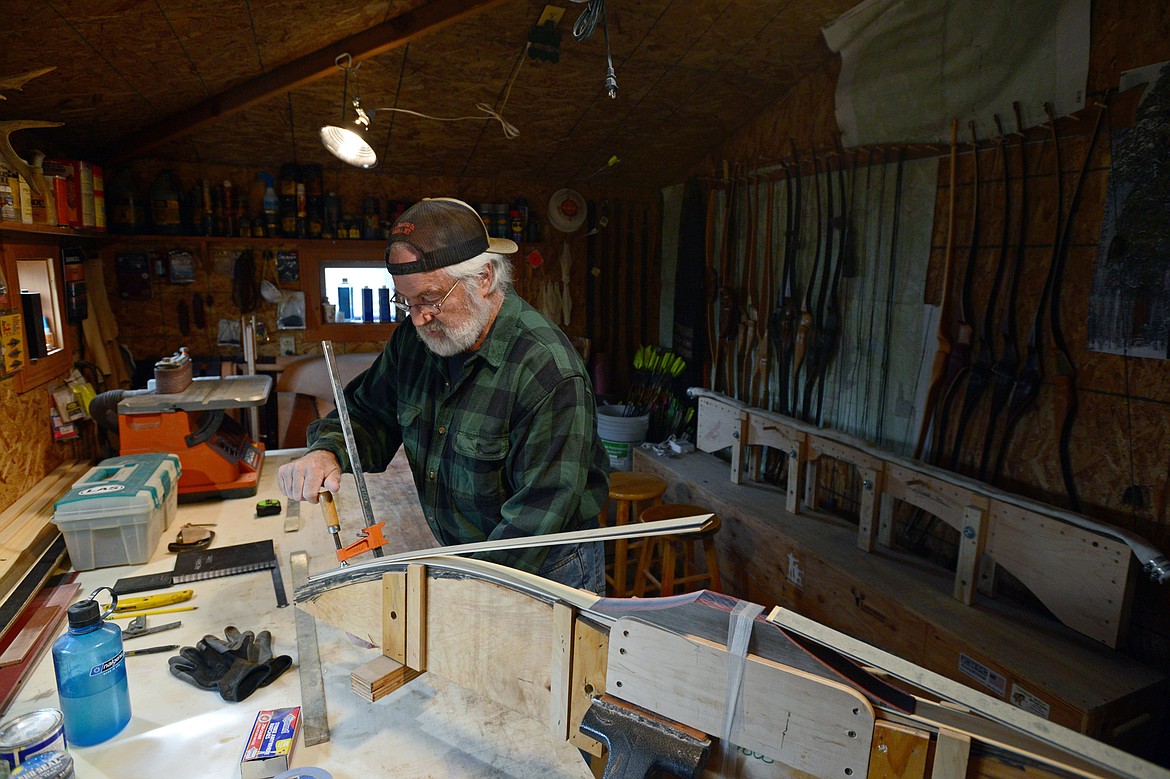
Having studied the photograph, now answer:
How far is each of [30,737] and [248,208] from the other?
13.8 ft

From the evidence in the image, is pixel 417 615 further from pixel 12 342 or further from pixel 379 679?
pixel 12 342

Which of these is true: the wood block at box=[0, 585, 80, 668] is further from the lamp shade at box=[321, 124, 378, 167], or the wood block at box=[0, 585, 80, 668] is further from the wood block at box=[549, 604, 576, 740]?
the lamp shade at box=[321, 124, 378, 167]

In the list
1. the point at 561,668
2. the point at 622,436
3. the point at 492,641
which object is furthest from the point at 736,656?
the point at 622,436

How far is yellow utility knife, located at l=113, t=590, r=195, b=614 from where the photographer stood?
1684 millimetres

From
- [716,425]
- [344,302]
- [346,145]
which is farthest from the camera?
[344,302]

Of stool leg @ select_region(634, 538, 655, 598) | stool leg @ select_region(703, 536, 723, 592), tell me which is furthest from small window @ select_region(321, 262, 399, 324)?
stool leg @ select_region(703, 536, 723, 592)

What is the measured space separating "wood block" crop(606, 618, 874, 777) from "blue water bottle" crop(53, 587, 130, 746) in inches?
38.4

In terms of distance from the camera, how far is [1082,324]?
228 cm

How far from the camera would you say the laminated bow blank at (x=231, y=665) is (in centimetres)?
135

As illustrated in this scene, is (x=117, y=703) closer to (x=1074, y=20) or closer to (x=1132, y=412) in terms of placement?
(x=1132, y=412)

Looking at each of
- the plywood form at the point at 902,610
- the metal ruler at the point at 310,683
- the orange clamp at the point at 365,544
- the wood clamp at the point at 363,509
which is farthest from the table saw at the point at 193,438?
the plywood form at the point at 902,610

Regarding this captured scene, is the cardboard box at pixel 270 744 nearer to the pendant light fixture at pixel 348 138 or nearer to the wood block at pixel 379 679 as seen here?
the wood block at pixel 379 679

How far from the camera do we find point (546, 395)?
Answer: 59.3 inches

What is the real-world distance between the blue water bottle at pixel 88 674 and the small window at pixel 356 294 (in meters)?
4.03
